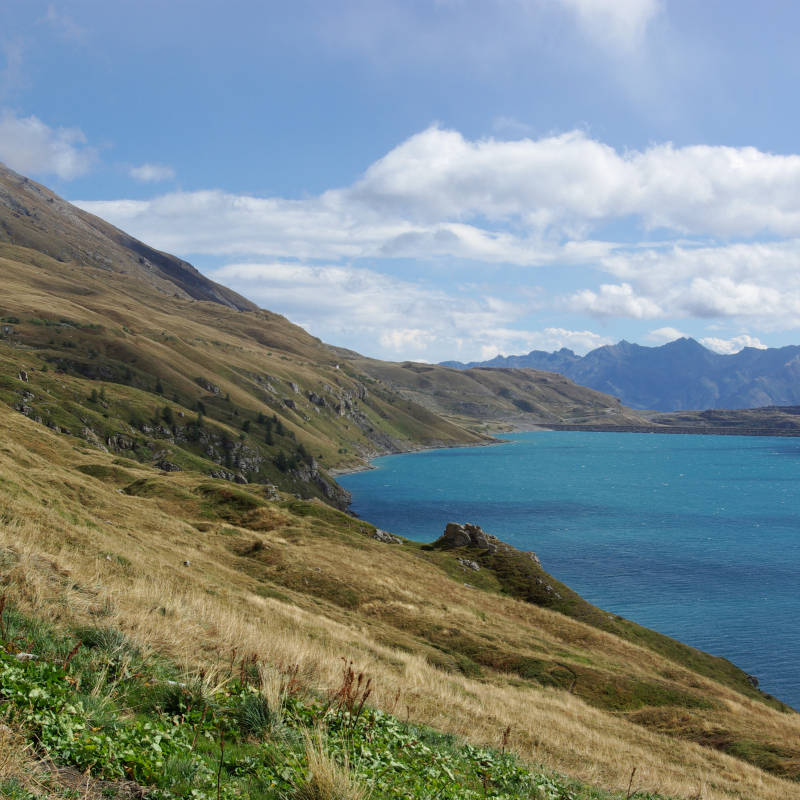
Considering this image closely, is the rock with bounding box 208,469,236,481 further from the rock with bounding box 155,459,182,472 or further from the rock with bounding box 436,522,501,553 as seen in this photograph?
the rock with bounding box 436,522,501,553

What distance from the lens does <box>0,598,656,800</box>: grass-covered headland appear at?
691cm

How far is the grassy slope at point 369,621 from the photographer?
47.9ft

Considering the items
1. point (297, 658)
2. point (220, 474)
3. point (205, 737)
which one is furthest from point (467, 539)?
point (220, 474)

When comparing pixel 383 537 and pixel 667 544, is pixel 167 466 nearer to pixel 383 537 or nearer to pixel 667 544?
pixel 383 537

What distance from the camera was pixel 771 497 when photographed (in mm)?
179625

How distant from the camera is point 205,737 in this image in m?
8.82

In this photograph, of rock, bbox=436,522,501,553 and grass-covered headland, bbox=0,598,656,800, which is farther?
rock, bbox=436,522,501,553

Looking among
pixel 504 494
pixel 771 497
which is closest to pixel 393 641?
pixel 504 494

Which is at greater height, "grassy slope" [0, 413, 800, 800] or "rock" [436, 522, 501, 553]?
"grassy slope" [0, 413, 800, 800]

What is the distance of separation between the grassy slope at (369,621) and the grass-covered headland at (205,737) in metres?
1.57

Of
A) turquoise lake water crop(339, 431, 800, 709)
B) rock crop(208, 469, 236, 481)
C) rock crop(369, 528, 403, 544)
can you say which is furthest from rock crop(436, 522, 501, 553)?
rock crop(208, 469, 236, 481)

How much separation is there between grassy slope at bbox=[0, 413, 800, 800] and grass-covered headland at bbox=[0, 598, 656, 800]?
5.15ft

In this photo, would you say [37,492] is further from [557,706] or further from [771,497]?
[771,497]

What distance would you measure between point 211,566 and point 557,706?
22326 mm
